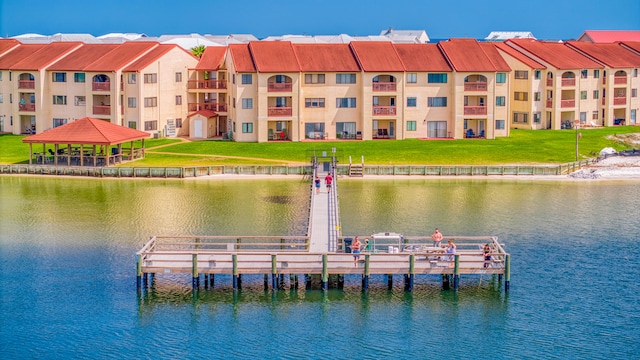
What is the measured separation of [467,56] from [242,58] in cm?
2658

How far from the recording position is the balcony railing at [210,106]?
402 ft

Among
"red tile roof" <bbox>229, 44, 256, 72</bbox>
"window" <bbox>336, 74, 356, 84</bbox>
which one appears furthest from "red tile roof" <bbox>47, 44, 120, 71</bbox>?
"window" <bbox>336, 74, 356, 84</bbox>

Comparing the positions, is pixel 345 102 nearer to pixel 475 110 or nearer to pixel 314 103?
pixel 314 103

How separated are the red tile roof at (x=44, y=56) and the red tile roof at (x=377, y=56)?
35.5 metres

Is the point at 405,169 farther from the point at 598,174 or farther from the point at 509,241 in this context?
the point at 509,241

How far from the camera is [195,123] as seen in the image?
119m

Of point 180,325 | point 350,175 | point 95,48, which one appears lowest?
point 180,325

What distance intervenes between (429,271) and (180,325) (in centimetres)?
1470

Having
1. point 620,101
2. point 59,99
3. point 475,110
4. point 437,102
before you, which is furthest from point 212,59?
point 620,101

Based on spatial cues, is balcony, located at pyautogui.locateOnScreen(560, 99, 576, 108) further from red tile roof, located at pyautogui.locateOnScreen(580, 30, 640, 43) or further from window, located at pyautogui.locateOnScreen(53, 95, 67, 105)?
window, located at pyautogui.locateOnScreen(53, 95, 67, 105)

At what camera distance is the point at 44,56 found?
409ft

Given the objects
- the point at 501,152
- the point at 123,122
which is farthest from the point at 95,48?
the point at 501,152

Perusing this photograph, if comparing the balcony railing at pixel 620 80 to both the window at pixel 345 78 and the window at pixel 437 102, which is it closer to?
the window at pixel 437 102

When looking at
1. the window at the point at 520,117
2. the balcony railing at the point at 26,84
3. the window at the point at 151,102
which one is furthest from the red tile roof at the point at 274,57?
the window at the point at 520,117
